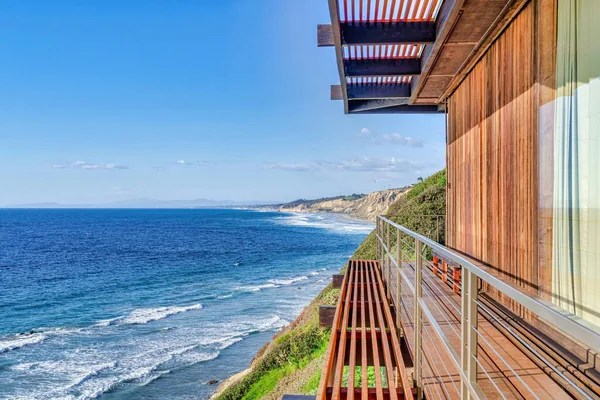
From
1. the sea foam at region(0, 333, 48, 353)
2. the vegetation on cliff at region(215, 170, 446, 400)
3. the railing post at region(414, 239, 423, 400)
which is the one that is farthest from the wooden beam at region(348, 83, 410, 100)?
the sea foam at region(0, 333, 48, 353)

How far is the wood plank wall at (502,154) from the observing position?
3818 millimetres

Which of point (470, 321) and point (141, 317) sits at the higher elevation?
point (470, 321)

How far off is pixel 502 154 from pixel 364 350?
Answer: 2.61 m

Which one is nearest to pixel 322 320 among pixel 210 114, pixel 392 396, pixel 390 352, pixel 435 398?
pixel 390 352

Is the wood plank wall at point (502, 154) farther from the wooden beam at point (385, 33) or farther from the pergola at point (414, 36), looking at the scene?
the wooden beam at point (385, 33)

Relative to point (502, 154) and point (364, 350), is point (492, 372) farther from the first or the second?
point (502, 154)

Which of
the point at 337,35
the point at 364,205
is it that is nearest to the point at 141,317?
the point at 337,35

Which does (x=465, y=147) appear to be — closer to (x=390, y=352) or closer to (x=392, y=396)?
(x=390, y=352)

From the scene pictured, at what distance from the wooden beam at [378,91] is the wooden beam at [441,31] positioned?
1.02 meters

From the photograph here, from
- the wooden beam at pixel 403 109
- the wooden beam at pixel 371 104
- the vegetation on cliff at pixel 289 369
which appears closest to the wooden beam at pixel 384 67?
the wooden beam at pixel 371 104

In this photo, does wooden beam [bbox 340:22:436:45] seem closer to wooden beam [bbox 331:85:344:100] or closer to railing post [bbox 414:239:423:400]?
wooden beam [bbox 331:85:344:100]

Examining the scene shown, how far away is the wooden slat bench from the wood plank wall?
1.44 metres

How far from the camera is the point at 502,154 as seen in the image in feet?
14.8

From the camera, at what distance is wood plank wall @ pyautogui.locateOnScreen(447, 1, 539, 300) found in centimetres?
382
